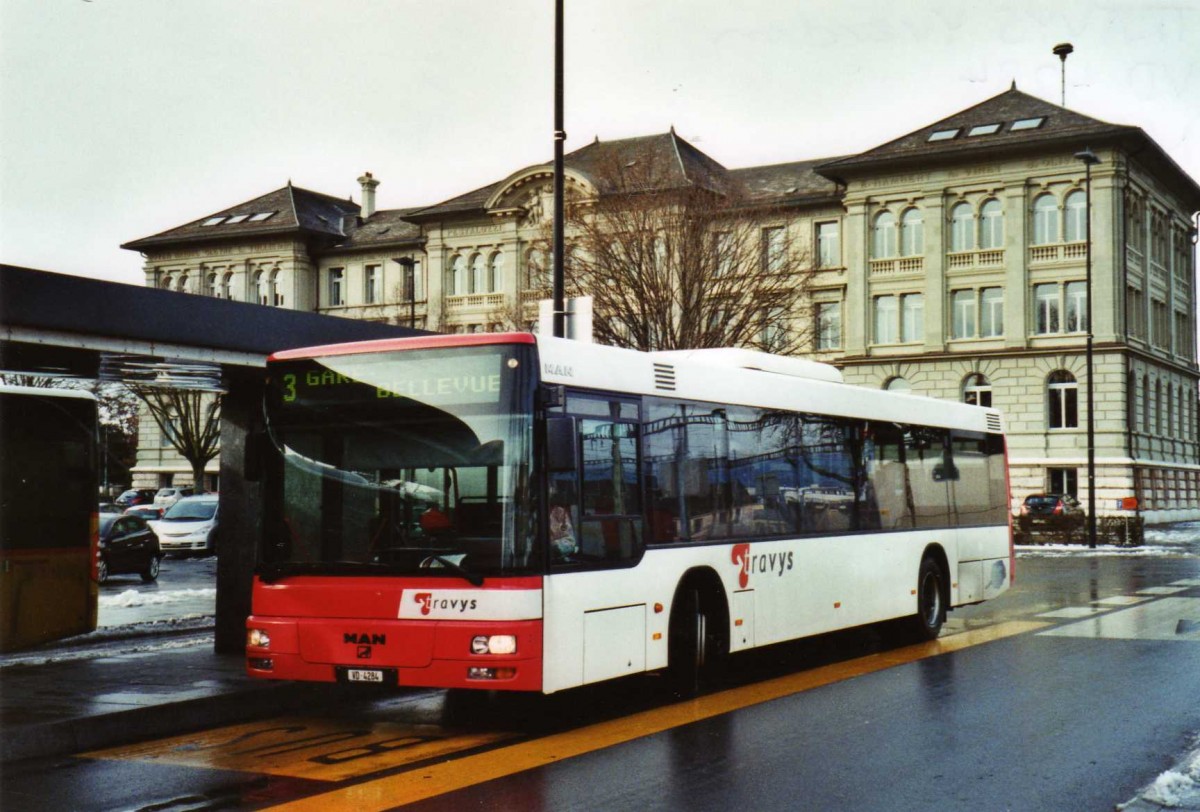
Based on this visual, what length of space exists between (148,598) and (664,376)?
44.8 feet

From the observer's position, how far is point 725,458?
11812 millimetres

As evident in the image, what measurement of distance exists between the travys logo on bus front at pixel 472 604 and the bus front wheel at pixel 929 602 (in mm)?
7415

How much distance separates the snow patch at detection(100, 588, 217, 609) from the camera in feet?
69.7

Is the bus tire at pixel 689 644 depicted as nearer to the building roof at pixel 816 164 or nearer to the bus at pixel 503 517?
the bus at pixel 503 517

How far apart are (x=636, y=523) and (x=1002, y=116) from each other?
5556 cm

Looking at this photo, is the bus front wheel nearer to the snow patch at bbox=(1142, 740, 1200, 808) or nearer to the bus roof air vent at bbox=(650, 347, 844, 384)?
the bus roof air vent at bbox=(650, 347, 844, 384)

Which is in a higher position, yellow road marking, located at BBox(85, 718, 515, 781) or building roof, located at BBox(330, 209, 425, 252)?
building roof, located at BBox(330, 209, 425, 252)

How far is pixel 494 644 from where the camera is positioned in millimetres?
9117

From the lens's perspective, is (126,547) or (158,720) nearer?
(158,720)

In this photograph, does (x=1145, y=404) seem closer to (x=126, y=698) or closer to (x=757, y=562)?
(x=757, y=562)

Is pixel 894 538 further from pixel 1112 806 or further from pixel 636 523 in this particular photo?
pixel 1112 806

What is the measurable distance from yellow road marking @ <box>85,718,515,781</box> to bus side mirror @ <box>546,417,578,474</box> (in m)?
1.89

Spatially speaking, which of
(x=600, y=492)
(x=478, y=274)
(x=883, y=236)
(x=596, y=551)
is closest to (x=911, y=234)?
(x=883, y=236)

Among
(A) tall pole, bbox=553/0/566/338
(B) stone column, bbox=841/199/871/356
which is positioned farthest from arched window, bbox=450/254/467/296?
(A) tall pole, bbox=553/0/566/338
